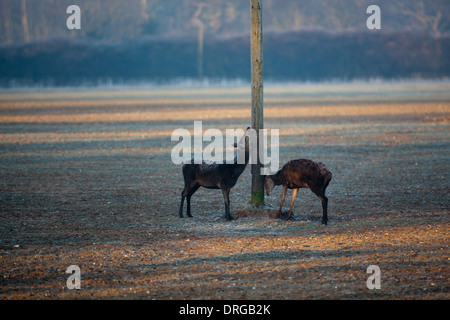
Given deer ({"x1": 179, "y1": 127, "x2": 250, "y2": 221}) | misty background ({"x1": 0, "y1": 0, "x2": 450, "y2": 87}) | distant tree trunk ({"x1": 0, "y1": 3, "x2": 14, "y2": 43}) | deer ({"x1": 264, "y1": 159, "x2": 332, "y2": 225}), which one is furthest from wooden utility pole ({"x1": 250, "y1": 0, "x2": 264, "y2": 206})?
distant tree trunk ({"x1": 0, "y1": 3, "x2": 14, "y2": 43})

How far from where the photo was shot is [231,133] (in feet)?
88.8

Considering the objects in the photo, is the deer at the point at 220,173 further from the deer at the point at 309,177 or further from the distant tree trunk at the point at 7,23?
the distant tree trunk at the point at 7,23

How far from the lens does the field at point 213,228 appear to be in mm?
7965

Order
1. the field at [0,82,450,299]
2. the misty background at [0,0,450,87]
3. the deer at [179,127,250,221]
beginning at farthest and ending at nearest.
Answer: the misty background at [0,0,450,87], the deer at [179,127,250,221], the field at [0,82,450,299]

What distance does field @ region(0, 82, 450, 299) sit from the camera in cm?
796

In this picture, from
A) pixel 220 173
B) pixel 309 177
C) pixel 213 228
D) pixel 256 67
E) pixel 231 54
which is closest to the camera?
pixel 309 177

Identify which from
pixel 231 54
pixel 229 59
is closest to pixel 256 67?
pixel 229 59

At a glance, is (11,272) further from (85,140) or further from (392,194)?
(85,140)

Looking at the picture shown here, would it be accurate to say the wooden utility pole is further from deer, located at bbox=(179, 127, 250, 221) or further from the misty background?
the misty background

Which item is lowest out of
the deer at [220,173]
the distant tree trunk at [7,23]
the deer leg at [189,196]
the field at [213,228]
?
the field at [213,228]

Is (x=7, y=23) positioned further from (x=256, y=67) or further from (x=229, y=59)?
(x=256, y=67)

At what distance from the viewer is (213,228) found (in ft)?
36.2

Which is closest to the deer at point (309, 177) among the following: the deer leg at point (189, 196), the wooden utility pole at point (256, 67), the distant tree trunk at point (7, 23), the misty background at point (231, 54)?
the wooden utility pole at point (256, 67)
